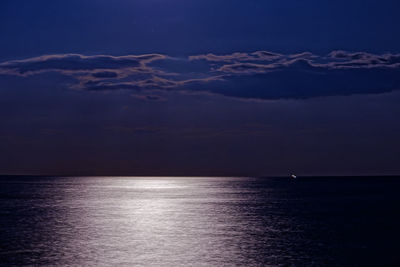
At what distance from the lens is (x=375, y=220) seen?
251ft

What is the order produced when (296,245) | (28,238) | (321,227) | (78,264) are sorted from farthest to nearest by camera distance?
(321,227), (28,238), (296,245), (78,264)

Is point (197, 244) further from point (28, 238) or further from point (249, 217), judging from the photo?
point (249, 217)

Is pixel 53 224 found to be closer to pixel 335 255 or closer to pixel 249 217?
pixel 249 217

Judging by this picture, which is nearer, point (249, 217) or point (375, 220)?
point (375, 220)

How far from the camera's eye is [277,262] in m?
42.3

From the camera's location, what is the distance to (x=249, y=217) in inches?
3258

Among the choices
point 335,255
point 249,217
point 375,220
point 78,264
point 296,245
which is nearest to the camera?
point 78,264

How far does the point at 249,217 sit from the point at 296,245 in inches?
1244

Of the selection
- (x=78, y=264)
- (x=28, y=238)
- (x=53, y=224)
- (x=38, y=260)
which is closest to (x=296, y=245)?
(x=78, y=264)

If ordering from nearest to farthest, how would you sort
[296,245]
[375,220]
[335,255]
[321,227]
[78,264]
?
[78,264] → [335,255] → [296,245] → [321,227] → [375,220]

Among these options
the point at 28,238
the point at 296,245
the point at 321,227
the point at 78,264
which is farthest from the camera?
the point at 321,227

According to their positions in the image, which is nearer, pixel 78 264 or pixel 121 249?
pixel 78 264

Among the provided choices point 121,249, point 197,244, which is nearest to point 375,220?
point 197,244

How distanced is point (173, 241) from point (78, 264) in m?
14.8
